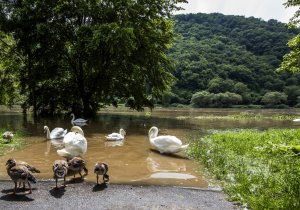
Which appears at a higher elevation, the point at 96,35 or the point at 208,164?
the point at 96,35

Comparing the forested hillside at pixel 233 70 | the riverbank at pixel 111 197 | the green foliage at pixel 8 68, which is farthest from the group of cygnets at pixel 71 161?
the forested hillside at pixel 233 70

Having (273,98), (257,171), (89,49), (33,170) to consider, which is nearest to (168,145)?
(257,171)

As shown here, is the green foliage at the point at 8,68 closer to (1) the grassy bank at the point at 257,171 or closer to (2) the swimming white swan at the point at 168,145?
(2) the swimming white swan at the point at 168,145

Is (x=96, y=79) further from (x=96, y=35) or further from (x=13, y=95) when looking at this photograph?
(x=13, y=95)

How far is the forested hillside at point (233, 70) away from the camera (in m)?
75.1

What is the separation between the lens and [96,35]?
24.1 m

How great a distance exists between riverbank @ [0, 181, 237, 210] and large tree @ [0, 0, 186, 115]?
56.4 feet

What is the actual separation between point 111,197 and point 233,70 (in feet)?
255

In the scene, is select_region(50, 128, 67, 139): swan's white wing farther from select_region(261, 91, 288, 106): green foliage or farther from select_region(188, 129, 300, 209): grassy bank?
select_region(261, 91, 288, 106): green foliage

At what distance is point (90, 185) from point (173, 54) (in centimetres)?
7667

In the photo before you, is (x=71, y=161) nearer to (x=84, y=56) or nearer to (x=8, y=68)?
(x=84, y=56)

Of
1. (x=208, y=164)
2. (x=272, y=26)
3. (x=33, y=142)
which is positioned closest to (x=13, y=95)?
(x=33, y=142)

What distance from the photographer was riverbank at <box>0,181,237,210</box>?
6988 millimetres

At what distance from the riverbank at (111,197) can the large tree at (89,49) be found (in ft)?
56.4
